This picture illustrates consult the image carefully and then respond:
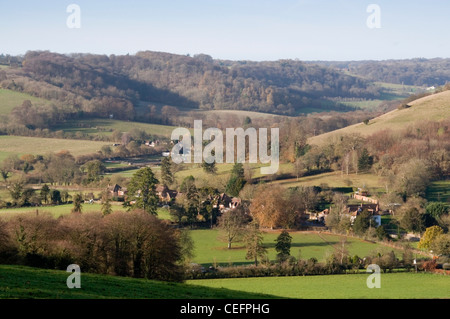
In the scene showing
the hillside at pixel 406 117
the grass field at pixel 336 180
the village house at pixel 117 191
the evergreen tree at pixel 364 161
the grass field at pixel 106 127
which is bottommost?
the village house at pixel 117 191

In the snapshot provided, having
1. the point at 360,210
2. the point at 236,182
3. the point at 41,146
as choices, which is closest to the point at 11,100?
the point at 41,146

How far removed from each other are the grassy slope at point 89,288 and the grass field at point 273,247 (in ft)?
42.8

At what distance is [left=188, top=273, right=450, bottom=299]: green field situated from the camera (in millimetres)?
22281

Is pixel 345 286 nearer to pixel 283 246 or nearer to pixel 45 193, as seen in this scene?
pixel 283 246

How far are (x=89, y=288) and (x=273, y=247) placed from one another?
20.6 m

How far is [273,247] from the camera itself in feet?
112

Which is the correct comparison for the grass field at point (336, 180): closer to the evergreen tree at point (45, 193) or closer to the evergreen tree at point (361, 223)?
the evergreen tree at point (361, 223)

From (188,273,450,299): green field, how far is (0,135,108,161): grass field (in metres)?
45.5

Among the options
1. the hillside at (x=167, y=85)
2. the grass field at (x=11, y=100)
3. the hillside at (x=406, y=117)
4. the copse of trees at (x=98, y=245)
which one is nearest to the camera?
the copse of trees at (x=98, y=245)

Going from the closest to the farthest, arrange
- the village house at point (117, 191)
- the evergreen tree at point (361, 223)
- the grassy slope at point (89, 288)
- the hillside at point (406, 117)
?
the grassy slope at point (89, 288) → the evergreen tree at point (361, 223) → the village house at point (117, 191) → the hillside at point (406, 117)

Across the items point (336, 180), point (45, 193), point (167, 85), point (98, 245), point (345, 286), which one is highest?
point (167, 85)

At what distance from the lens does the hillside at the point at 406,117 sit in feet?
211

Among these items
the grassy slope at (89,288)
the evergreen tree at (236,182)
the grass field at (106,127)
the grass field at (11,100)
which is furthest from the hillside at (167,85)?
the grassy slope at (89,288)
